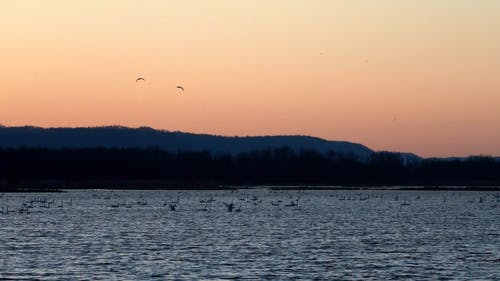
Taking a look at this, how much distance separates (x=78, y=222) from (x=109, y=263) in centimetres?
3940

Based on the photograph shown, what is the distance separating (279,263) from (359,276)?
6.12 m

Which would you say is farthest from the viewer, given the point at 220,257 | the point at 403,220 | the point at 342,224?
the point at 403,220

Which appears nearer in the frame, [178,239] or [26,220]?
[178,239]

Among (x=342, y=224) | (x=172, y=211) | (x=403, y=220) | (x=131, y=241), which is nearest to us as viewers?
(x=131, y=241)

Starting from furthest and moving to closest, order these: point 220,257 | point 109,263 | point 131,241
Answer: point 131,241 → point 220,257 → point 109,263

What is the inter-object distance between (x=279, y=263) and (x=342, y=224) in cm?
3722

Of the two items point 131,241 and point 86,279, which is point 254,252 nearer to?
point 131,241

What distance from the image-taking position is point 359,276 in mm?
44281

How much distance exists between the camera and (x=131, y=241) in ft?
208

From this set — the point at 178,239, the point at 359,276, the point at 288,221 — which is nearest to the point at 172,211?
the point at 288,221

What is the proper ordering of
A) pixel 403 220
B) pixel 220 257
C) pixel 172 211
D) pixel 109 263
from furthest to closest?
pixel 172 211 < pixel 403 220 < pixel 220 257 < pixel 109 263

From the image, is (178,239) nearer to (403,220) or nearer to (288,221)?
(288,221)

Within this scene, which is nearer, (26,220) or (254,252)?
(254,252)

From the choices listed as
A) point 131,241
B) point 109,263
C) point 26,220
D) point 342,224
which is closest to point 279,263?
point 109,263
